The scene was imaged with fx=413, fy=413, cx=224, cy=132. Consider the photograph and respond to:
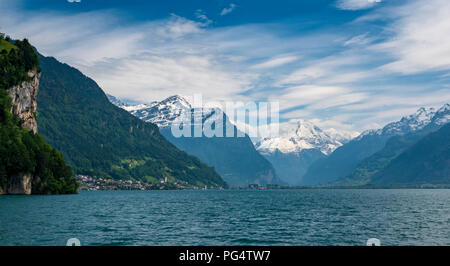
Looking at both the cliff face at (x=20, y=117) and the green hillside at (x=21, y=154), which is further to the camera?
the cliff face at (x=20, y=117)

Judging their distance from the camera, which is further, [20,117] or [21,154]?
[20,117]

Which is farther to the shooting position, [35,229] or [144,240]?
[35,229]

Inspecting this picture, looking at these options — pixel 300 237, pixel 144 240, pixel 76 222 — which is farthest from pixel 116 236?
pixel 300 237

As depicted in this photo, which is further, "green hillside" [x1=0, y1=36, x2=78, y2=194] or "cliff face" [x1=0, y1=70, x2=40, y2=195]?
"cliff face" [x1=0, y1=70, x2=40, y2=195]

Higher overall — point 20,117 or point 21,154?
point 20,117

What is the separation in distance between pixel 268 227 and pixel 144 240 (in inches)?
950
